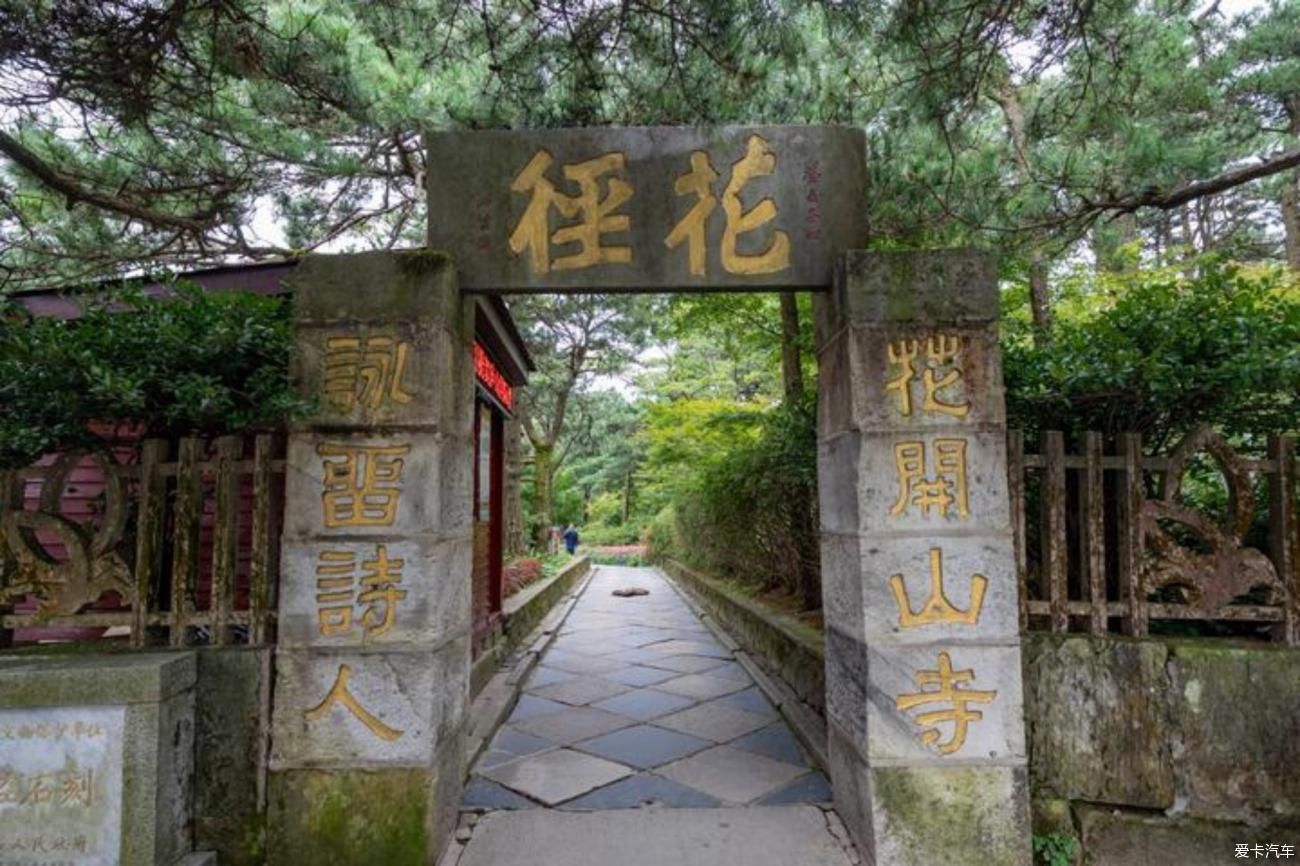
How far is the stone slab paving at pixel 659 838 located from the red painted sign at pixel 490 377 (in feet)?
10.6

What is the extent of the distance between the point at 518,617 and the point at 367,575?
16.0 ft

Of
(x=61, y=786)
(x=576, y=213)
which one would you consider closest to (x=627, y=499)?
(x=576, y=213)

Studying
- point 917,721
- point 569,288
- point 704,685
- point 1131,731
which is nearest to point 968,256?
point 569,288

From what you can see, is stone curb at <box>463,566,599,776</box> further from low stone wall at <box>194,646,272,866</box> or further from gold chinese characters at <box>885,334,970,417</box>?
gold chinese characters at <box>885,334,970,417</box>

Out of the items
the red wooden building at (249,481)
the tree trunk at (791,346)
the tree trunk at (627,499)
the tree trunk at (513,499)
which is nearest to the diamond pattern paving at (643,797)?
the red wooden building at (249,481)

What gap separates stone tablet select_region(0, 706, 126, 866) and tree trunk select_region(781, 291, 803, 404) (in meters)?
6.27

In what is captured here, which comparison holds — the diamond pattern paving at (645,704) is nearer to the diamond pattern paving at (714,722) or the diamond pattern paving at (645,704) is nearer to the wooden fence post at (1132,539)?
the diamond pattern paving at (714,722)

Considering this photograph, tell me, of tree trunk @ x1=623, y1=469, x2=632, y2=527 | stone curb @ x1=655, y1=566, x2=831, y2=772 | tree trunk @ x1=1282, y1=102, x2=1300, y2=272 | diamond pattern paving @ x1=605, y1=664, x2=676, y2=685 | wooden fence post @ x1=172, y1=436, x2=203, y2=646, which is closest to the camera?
wooden fence post @ x1=172, y1=436, x2=203, y2=646

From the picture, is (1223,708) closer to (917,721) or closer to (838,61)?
(917,721)

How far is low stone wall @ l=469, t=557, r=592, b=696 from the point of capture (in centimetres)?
586

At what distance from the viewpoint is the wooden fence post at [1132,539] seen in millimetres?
3445

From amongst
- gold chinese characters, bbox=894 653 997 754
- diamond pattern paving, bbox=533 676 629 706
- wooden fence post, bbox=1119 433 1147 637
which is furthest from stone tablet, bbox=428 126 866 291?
diamond pattern paving, bbox=533 676 629 706

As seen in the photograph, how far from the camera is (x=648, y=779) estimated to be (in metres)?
4.08

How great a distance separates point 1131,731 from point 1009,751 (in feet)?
2.46
